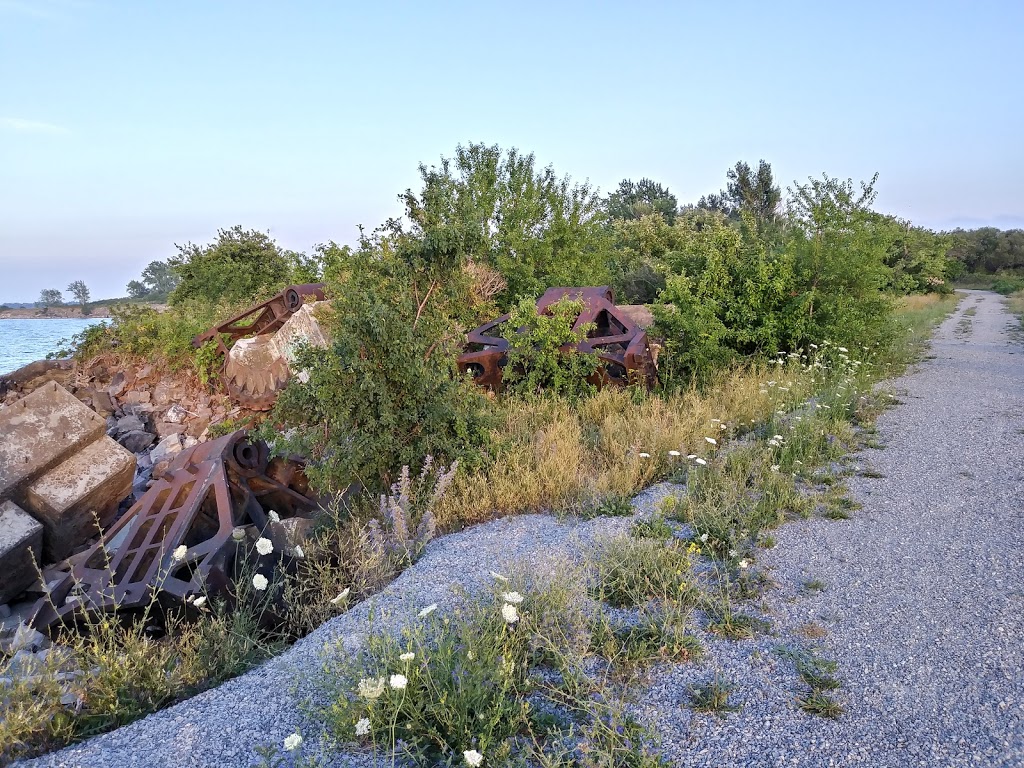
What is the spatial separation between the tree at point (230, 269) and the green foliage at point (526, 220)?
5.40m

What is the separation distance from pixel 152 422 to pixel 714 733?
10635 millimetres

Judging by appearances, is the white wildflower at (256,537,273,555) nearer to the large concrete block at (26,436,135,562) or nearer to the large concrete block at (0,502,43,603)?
the large concrete block at (0,502,43,603)

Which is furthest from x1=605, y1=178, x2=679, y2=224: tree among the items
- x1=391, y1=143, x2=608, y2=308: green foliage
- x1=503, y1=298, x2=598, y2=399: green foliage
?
x1=503, y1=298, x2=598, y2=399: green foliage

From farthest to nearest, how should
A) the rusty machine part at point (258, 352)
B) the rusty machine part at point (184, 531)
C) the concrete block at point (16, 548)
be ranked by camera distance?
the rusty machine part at point (258, 352), the concrete block at point (16, 548), the rusty machine part at point (184, 531)

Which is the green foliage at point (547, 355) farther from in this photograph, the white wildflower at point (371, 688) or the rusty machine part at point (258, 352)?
the white wildflower at point (371, 688)

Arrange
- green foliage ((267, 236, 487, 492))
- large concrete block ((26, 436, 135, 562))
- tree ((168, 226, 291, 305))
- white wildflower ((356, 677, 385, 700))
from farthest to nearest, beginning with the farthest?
tree ((168, 226, 291, 305)) < large concrete block ((26, 436, 135, 562)) < green foliage ((267, 236, 487, 492)) < white wildflower ((356, 677, 385, 700))

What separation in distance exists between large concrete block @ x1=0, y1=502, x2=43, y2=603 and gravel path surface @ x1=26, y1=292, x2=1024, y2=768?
3.67 meters

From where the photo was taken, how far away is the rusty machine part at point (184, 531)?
412 cm

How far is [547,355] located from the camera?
8320 millimetres

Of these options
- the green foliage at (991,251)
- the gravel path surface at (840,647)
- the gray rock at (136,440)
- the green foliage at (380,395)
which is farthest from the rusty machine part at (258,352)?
the green foliage at (991,251)

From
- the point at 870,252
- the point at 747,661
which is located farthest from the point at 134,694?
the point at 870,252

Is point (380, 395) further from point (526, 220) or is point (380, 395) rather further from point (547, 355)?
point (526, 220)

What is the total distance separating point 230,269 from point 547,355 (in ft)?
40.6

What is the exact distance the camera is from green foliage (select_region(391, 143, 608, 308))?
45.2 ft
